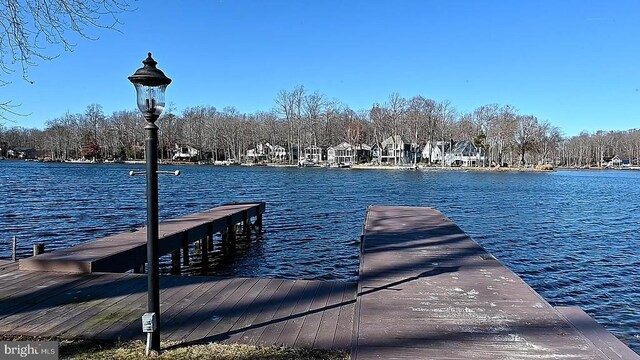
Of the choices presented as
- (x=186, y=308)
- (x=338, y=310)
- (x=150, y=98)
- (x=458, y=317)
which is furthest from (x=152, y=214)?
(x=458, y=317)

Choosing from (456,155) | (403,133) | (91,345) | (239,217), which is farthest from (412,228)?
(456,155)

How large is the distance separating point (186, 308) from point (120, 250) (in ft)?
10.3

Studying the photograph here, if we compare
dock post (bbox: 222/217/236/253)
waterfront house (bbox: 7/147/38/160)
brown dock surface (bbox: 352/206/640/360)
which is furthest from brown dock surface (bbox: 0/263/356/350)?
waterfront house (bbox: 7/147/38/160)

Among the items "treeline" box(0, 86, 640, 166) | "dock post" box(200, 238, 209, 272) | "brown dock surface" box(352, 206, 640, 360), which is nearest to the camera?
"brown dock surface" box(352, 206, 640, 360)

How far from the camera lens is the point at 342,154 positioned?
10488cm

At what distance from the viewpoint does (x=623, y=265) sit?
12.3 meters

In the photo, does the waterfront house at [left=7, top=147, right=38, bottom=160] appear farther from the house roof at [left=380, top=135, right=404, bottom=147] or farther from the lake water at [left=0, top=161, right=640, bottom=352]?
the lake water at [left=0, top=161, right=640, bottom=352]

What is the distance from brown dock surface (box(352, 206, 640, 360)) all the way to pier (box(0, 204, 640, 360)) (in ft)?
0.04

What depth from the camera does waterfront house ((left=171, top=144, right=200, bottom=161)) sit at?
4604 inches

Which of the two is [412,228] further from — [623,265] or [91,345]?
[91,345]

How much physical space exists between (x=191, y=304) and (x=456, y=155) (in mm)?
102558

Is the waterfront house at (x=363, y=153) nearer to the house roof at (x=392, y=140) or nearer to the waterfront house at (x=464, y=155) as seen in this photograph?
the house roof at (x=392, y=140)

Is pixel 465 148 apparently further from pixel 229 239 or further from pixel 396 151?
pixel 229 239

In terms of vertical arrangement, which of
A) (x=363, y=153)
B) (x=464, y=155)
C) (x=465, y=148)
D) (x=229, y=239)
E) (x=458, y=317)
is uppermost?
(x=465, y=148)
